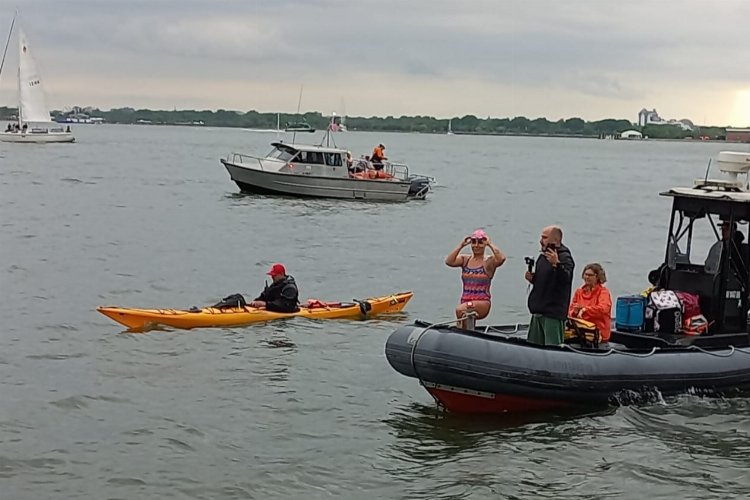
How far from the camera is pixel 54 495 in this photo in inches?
385

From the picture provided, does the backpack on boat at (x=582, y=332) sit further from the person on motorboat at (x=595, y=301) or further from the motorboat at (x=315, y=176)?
the motorboat at (x=315, y=176)

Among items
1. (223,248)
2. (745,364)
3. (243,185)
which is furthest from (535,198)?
(745,364)

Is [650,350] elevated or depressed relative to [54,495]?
elevated

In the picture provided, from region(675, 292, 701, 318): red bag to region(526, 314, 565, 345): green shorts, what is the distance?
78.7 inches

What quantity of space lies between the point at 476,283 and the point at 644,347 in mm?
2107

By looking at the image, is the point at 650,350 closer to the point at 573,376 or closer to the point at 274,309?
the point at 573,376

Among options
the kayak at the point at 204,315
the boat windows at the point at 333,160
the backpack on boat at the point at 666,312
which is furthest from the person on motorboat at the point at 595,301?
the boat windows at the point at 333,160

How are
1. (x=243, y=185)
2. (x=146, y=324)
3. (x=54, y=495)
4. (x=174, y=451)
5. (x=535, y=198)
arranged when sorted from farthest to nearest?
(x=535, y=198)
(x=243, y=185)
(x=146, y=324)
(x=174, y=451)
(x=54, y=495)

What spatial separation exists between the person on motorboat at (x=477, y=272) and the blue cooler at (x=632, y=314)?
1787 millimetres

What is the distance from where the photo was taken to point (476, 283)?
12.4m

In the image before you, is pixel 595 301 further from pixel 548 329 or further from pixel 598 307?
pixel 548 329

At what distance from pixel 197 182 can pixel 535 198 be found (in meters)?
17.3

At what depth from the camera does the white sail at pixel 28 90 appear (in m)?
75.1

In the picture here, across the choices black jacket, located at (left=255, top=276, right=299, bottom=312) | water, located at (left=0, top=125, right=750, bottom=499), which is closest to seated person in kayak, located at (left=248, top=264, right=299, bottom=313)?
black jacket, located at (left=255, top=276, right=299, bottom=312)
